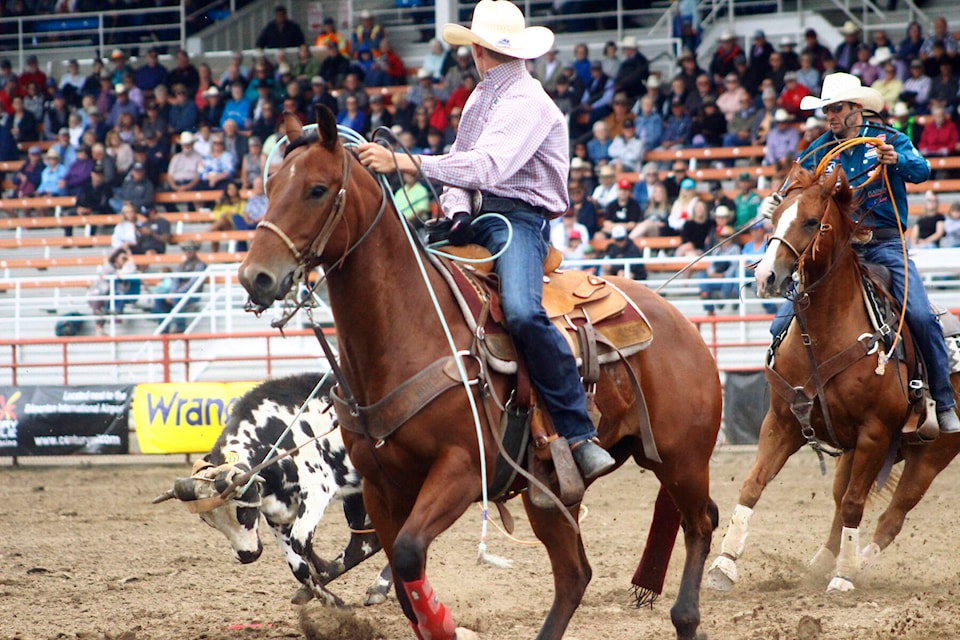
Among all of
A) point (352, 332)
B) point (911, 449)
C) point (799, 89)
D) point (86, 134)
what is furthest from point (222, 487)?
point (86, 134)

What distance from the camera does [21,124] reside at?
23.5 meters

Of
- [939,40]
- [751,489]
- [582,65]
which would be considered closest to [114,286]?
[582,65]

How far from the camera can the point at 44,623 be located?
6176 mm

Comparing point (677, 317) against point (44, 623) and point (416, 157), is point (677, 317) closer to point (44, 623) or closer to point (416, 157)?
point (416, 157)

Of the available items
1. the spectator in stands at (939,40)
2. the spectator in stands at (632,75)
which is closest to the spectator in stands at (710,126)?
the spectator in stands at (632,75)

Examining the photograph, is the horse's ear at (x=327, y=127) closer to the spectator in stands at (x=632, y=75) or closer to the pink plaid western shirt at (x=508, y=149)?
the pink plaid western shirt at (x=508, y=149)

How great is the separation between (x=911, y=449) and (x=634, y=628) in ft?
8.65

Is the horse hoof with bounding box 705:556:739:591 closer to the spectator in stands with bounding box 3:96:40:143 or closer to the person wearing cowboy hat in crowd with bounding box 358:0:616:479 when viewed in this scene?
the person wearing cowboy hat in crowd with bounding box 358:0:616:479

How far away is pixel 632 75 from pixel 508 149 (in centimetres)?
1513

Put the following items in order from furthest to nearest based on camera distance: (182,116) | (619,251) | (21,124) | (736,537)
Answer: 1. (21,124)
2. (182,116)
3. (619,251)
4. (736,537)

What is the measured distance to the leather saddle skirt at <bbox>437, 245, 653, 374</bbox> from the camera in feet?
15.5

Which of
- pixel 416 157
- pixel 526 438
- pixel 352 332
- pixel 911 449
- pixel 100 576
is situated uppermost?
pixel 416 157

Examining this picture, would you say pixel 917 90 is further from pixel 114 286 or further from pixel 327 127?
pixel 327 127

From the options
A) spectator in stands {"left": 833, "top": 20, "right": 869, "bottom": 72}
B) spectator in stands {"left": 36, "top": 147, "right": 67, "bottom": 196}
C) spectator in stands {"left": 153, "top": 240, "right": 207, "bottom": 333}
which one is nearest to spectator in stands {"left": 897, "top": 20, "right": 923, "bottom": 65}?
spectator in stands {"left": 833, "top": 20, "right": 869, "bottom": 72}
